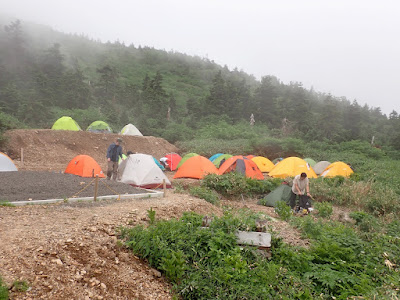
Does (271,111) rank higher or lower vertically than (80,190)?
higher

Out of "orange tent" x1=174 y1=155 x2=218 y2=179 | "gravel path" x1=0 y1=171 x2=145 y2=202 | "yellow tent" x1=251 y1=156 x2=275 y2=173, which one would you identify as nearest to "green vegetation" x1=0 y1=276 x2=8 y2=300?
"gravel path" x1=0 y1=171 x2=145 y2=202

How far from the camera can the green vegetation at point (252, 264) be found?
4121 mm

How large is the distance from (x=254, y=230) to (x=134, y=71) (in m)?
50.2

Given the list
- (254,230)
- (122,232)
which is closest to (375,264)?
(254,230)

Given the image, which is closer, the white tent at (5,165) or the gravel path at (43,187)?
the gravel path at (43,187)

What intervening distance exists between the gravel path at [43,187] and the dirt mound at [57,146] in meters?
5.07

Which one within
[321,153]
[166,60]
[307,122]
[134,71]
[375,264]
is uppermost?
[166,60]

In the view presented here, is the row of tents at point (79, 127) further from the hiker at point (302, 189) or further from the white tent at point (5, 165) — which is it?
the hiker at point (302, 189)

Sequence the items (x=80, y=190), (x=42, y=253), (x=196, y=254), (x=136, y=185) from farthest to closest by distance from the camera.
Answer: (x=136, y=185) < (x=80, y=190) < (x=196, y=254) < (x=42, y=253)

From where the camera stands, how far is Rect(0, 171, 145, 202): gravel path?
23.4 feet

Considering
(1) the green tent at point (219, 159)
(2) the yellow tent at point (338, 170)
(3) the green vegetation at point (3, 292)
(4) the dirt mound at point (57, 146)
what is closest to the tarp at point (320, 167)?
(2) the yellow tent at point (338, 170)

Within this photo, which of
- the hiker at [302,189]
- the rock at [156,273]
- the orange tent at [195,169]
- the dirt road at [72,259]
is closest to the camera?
the dirt road at [72,259]

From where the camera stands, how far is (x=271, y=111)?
3909 cm

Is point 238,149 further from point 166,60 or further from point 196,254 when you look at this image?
point 166,60
